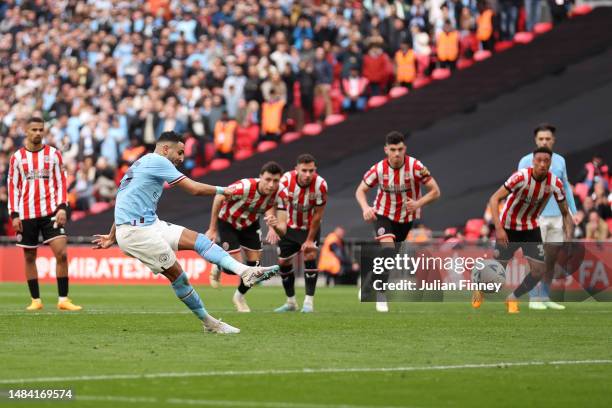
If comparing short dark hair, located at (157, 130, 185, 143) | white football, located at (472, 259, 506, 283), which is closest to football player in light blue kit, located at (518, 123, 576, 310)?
white football, located at (472, 259, 506, 283)

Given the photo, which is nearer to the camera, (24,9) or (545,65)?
(545,65)

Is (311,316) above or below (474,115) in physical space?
below

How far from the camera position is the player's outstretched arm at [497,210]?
1719cm

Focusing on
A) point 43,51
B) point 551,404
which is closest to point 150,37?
point 43,51

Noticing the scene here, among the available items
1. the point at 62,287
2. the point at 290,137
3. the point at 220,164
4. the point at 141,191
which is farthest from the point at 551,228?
the point at 220,164

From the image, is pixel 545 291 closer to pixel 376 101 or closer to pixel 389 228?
pixel 389 228

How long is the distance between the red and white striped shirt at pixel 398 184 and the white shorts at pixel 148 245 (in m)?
5.26

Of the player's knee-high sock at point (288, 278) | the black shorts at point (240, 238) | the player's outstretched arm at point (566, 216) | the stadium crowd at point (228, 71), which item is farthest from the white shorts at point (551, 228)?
the stadium crowd at point (228, 71)

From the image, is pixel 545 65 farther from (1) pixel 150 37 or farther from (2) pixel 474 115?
(1) pixel 150 37

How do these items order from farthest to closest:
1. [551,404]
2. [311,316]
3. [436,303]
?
1. [436,303]
2. [311,316]
3. [551,404]

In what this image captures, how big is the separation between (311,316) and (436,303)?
3229mm

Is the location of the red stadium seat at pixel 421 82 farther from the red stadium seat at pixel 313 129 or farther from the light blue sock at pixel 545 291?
the light blue sock at pixel 545 291

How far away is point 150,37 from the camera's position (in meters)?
37.8

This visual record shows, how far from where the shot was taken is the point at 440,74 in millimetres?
33344
